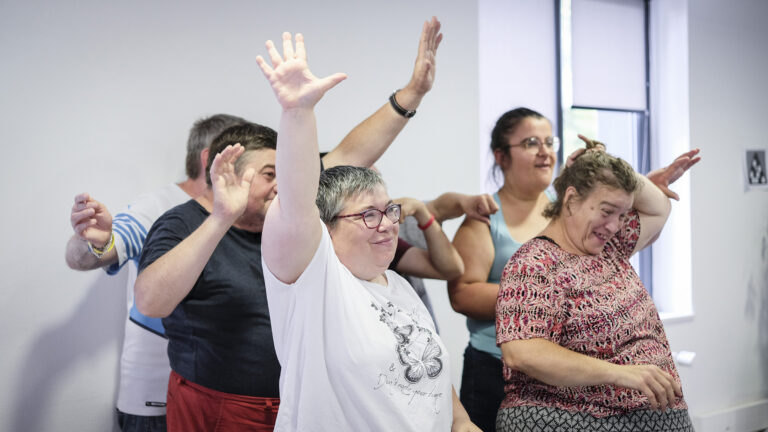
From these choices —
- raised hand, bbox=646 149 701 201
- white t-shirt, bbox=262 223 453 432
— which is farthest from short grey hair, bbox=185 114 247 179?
raised hand, bbox=646 149 701 201

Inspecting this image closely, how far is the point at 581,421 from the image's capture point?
1.47m

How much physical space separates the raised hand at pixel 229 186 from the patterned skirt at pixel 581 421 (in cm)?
88

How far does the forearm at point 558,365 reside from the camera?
4.64 feet

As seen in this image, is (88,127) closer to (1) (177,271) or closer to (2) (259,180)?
(2) (259,180)

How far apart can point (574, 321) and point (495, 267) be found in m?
0.50

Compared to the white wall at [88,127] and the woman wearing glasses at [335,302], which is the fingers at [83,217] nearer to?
the woman wearing glasses at [335,302]

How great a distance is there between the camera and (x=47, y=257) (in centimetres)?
208

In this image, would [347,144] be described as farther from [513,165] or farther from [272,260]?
[272,260]

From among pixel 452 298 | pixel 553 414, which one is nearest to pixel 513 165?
pixel 452 298

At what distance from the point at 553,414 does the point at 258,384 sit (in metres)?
0.74

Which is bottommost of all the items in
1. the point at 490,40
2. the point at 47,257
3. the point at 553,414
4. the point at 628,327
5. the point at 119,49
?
the point at 553,414

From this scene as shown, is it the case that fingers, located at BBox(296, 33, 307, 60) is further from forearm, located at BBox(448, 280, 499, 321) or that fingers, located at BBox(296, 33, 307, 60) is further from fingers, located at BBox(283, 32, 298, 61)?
forearm, located at BBox(448, 280, 499, 321)

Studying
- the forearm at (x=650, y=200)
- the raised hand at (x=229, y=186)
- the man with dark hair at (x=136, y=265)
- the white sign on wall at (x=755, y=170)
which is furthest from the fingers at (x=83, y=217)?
the white sign on wall at (x=755, y=170)

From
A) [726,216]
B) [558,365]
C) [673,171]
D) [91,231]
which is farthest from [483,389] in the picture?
[726,216]
